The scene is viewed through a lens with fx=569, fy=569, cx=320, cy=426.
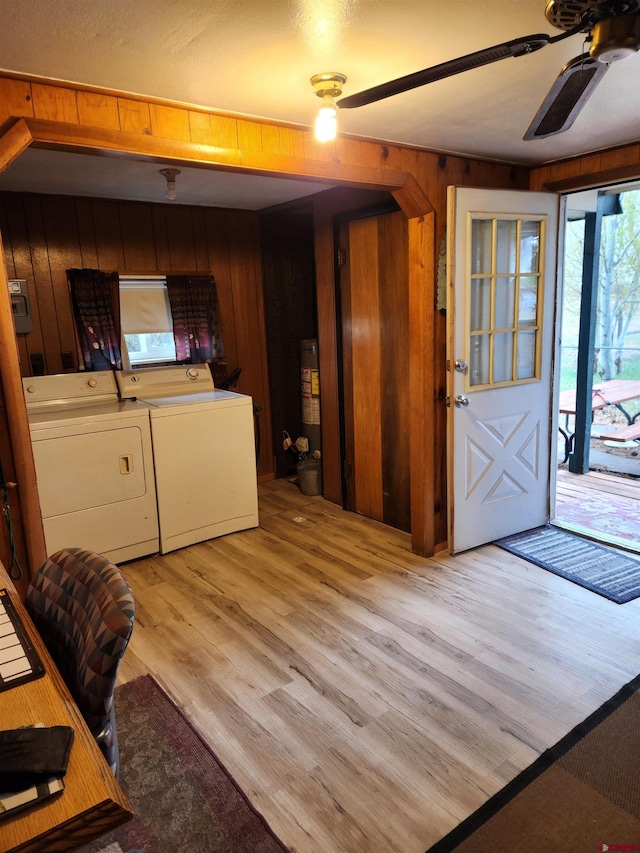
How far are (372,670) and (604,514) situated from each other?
2364 mm

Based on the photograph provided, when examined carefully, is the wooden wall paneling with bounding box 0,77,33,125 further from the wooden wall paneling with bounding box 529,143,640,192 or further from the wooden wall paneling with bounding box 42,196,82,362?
the wooden wall paneling with bounding box 529,143,640,192

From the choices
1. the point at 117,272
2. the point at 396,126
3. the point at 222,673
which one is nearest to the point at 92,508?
the point at 222,673

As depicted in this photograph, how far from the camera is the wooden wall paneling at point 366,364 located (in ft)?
12.2

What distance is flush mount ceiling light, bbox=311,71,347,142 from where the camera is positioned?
1979mm

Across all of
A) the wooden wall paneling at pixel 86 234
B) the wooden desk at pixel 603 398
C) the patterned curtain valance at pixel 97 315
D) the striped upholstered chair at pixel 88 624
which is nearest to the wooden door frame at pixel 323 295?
the striped upholstered chair at pixel 88 624

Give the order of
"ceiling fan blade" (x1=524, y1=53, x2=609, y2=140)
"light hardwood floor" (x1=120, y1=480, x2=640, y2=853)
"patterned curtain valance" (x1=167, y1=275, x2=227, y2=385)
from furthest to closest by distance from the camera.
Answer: "patterned curtain valance" (x1=167, y1=275, x2=227, y2=385) → "light hardwood floor" (x1=120, y1=480, x2=640, y2=853) → "ceiling fan blade" (x1=524, y1=53, x2=609, y2=140)

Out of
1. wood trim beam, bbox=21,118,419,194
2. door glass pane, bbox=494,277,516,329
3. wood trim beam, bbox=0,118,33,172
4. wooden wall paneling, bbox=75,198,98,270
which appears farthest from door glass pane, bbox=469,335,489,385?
wooden wall paneling, bbox=75,198,98,270

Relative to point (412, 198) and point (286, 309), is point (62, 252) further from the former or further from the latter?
point (412, 198)

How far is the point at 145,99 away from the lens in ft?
6.97

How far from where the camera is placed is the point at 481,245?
125 inches

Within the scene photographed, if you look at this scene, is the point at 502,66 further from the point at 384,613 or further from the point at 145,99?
the point at 384,613

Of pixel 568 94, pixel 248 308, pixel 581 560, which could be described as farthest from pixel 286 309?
pixel 568 94

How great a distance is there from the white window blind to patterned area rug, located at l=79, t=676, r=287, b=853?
2.83 metres

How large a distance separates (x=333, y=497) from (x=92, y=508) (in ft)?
5.94
